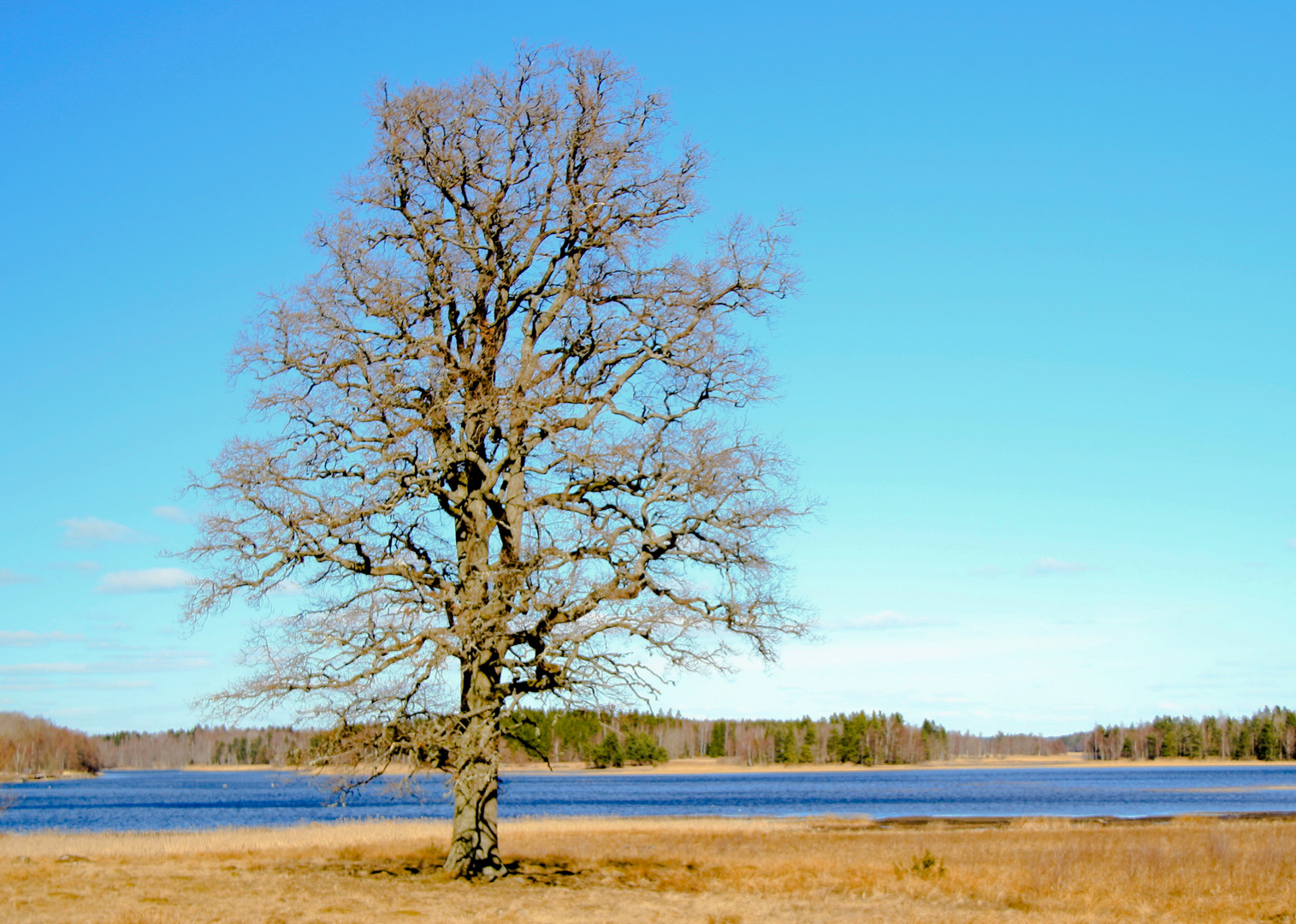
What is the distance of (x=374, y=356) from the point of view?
720 inches

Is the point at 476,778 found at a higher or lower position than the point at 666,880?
higher

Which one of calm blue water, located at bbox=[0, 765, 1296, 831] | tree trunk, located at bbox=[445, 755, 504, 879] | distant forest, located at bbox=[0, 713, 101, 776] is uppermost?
tree trunk, located at bbox=[445, 755, 504, 879]

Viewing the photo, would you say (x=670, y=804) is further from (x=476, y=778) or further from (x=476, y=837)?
(x=476, y=778)

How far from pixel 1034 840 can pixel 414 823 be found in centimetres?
2142

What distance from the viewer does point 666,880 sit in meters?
19.5

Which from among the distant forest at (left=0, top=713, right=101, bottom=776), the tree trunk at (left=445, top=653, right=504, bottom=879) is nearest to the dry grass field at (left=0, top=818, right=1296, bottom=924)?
the tree trunk at (left=445, top=653, right=504, bottom=879)

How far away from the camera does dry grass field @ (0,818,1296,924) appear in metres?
15.8

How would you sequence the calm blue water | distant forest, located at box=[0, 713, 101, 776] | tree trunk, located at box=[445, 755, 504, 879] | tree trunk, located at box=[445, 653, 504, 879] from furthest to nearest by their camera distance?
1. distant forest, located at box=[0, 713, 101, 776]
2. the calm blue water
3. tree trunk, located at box=[445, 755, 504, 879]
4. tree trunk, located at box=[445, 653, 504, 879]

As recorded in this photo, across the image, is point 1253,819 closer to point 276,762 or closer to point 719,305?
point 719,305

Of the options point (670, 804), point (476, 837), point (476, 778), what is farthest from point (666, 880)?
point (670, 804)

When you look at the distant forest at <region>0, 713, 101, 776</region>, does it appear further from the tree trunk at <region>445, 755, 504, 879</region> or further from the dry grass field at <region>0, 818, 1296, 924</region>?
Answer: the tree trunk at <region>445, 755, 504, 879</region>

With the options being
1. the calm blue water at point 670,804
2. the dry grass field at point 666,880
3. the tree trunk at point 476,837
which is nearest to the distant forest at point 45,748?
the calm blue water at point 670,804

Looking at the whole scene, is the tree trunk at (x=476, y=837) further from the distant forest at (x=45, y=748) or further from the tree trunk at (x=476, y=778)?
the distant forest at (x=45, y=748)

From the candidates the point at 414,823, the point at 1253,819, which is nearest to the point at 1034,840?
the point at 1253,819
